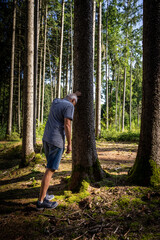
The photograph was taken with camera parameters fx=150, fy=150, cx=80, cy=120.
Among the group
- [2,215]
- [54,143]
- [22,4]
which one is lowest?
[2,215]

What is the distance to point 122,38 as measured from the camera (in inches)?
742

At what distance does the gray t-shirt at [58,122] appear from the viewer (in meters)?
2.82

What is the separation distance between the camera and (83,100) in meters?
3.46

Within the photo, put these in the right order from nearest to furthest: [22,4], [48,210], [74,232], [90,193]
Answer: [74,232] → [48,210] → [90,193] → [22,4]

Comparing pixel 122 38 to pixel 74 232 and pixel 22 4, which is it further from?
pixel 74 232

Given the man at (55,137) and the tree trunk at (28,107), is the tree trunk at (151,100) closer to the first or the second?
the man at (55,137)

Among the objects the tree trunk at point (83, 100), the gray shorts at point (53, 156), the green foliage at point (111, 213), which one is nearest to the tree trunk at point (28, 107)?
the tree trunk at point (83, 100)

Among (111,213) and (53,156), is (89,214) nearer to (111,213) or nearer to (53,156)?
(111,213)

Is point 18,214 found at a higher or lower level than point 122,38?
lower

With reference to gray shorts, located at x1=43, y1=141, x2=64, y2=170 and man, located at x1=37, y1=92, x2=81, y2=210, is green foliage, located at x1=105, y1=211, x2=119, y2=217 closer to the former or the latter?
man, located at x1=37, y1=92, x2=81, y2=210

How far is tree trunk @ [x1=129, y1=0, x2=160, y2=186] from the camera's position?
326 centimetres

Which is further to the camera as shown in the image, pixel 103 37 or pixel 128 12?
pixel 103 37

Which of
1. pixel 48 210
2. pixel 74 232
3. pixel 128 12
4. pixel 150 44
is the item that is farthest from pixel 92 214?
pixel 128 12

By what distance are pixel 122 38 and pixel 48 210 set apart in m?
20.9
